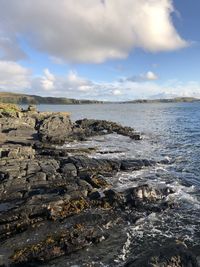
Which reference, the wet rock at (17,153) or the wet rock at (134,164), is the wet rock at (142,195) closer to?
the wet rock at (134,164)

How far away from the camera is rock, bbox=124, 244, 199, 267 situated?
1652 centimetres

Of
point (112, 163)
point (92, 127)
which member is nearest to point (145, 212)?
point (112, 163)

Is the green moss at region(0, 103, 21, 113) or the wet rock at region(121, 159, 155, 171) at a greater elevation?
the green moss at region(0, 103, 21, 113)

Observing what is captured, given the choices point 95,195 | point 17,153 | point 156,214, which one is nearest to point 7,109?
point 17,153

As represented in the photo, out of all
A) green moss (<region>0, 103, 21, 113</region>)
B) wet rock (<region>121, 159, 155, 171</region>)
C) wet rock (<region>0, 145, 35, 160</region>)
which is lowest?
wet rock (<region>121, 159, 155, 171</region>)

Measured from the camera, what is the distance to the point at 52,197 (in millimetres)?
25609

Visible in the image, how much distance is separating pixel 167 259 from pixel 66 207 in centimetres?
990

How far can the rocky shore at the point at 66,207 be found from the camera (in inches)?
726

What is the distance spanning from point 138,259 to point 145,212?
7877 mm

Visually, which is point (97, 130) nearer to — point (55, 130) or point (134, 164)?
point (55, 130)

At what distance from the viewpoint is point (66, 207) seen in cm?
2459

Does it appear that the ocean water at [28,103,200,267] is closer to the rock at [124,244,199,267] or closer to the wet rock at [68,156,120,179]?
the rock at [124,244,199,267]

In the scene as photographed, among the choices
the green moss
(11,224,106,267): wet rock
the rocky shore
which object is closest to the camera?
(11,224,106,267): wet rock

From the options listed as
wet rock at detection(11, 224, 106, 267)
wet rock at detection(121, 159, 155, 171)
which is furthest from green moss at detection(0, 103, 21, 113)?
wet rock at detection(11, 224, 106, 267)
